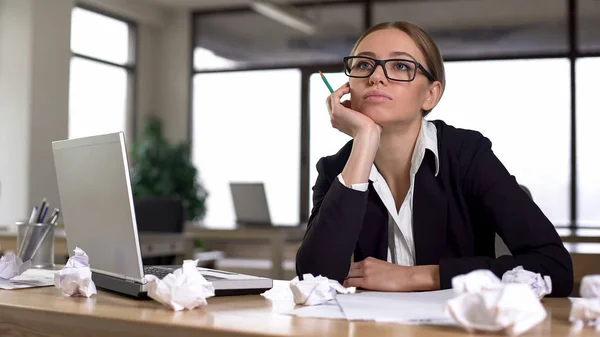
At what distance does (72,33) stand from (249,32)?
1.98 m

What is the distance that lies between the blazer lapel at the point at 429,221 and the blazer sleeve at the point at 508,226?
65 millimetres

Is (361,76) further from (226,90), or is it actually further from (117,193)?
(226,90)

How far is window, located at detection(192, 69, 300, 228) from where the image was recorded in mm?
8008

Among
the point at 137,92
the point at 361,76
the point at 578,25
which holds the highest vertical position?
the point at 578,25

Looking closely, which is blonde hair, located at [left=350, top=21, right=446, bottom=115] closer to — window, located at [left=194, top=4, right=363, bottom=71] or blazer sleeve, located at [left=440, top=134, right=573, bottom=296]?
→ blazer sleeve, located at [left=440, top=134, right=573, bottom=296]

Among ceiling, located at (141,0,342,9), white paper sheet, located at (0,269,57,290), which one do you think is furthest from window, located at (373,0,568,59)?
white paper sheet, located at (0,269,57,290)

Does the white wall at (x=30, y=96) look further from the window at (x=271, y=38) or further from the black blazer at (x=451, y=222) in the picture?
the black blazer at (x=451, y=222)

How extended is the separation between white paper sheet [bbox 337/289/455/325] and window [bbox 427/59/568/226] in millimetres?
6093

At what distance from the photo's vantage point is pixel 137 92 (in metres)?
8.52

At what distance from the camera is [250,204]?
530cm

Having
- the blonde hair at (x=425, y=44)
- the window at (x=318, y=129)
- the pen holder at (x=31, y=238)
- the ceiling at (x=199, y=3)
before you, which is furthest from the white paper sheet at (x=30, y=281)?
the ceiling at (x=199, y=3)

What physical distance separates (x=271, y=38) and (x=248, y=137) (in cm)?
112

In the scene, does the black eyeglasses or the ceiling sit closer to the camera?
the black eyeglasses

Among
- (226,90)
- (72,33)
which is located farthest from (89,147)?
(226,90)
